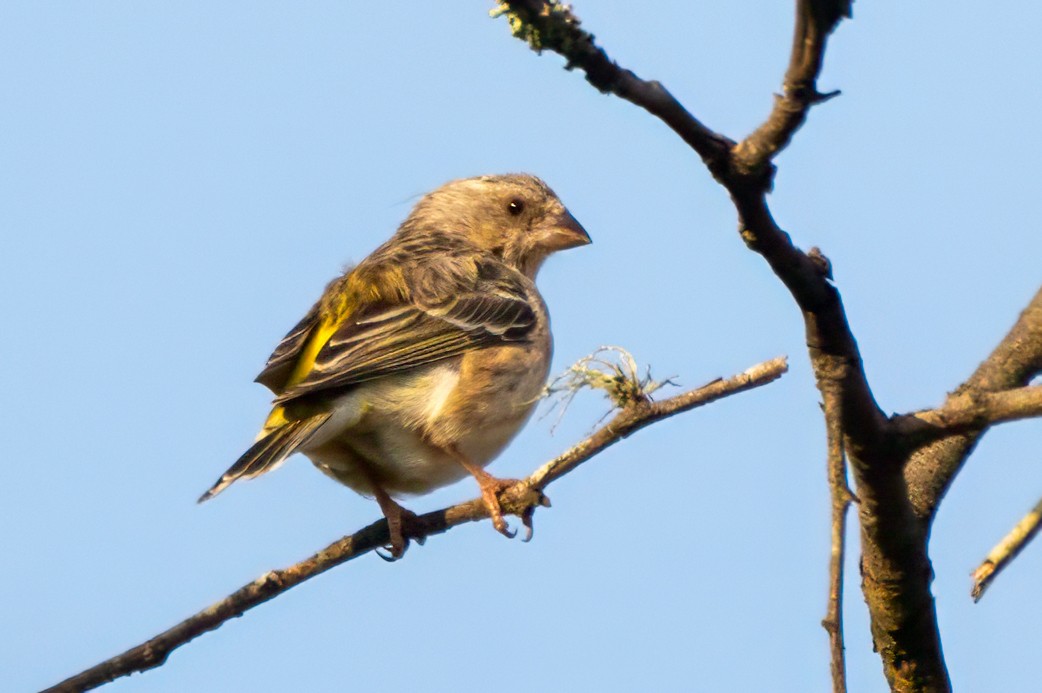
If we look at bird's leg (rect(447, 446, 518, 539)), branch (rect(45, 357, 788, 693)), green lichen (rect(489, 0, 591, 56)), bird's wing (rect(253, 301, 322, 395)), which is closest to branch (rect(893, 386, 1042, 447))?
branch (rect(45, 357, 788, 693))

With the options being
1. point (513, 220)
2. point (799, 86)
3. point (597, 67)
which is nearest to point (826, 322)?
point (799, 86)

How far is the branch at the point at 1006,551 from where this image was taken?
11.6 feet

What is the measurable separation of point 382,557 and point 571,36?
395 centimetres

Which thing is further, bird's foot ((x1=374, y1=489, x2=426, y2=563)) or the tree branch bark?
bird's foot ((x1=374, y1=489, x2=426, y2=563))

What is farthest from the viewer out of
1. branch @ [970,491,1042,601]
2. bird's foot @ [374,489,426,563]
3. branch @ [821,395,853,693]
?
bird's foot @ [374,489,426,563]

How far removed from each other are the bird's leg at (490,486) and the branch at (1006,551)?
1.83m

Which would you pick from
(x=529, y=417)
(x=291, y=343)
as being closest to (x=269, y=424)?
(x=291, y=343)

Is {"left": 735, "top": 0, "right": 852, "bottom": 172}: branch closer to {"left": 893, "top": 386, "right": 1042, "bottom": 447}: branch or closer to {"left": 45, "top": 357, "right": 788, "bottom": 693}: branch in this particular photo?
{"left": 45, "top": 357, "right": 788, "bottom": 693}: branch

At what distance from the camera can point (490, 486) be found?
19.0 feet

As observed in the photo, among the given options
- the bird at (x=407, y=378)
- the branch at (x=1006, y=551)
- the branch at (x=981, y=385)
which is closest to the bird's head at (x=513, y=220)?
the bird at (x=407, y=378)

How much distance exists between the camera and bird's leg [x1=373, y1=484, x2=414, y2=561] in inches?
227

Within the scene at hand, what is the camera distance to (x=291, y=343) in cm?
650

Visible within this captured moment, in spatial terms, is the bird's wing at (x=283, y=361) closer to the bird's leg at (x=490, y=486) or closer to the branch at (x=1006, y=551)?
the bird's leg at (x=490, y=486)

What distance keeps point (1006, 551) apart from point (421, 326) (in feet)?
11.1
